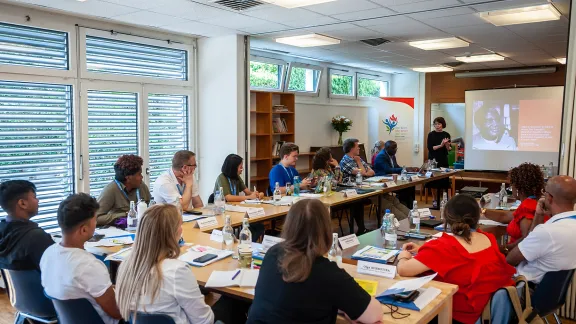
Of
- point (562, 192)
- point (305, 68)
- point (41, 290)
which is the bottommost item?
point (41, 290)

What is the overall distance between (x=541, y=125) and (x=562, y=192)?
756 centimetres

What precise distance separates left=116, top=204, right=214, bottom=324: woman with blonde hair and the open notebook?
1.07 feet

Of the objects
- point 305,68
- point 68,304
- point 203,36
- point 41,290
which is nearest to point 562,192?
point 68,304

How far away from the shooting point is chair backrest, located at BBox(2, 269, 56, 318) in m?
2.60

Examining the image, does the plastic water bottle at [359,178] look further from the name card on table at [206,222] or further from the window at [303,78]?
the window at [303,78]

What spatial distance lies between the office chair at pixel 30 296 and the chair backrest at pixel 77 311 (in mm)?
486

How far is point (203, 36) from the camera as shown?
6770 mm

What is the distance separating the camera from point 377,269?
8.64 ft

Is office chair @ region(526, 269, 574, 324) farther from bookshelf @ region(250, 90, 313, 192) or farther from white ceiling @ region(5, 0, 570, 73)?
bookshelf @ region(250, 90, 313, 192)

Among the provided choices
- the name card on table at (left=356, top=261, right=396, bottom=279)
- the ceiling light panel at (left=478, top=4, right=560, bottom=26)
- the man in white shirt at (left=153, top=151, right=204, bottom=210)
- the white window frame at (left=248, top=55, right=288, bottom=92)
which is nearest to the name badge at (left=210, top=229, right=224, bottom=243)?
the man in white shirt at (left=153, top=151, right=204, bottom=210)

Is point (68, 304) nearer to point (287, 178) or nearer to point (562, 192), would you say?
point (562, 192)

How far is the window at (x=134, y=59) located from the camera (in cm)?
566

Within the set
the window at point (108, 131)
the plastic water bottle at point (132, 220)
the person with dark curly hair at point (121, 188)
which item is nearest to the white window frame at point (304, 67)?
the window at point (108, 131)

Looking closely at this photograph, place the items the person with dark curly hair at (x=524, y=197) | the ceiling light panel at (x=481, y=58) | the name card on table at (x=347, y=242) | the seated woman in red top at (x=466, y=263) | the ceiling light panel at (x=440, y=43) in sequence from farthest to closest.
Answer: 1. the ceiling light panel at (x=481, y=58)
2. the ceiling light panel at (x=440, y=43)
3. the person with dark curly hair at (x=524, y=197)
4. the name card on table at (x=347, y=242)
5. the seated woman in red top at (x=466, y=263)
